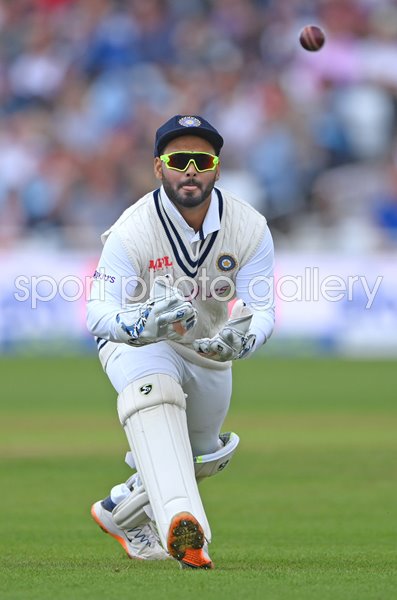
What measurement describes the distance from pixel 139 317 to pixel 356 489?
12.1 feet

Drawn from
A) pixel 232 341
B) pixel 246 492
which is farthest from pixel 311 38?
pixel 246 492

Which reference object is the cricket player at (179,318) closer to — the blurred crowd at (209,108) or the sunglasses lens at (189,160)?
the sunglasses lens at (189,160)

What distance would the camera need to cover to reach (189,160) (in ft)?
18.9

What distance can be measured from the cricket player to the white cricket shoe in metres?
0.04

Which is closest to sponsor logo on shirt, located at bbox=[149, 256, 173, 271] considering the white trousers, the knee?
the white trousers

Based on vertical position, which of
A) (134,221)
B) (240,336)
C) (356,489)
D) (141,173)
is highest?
(141,173)

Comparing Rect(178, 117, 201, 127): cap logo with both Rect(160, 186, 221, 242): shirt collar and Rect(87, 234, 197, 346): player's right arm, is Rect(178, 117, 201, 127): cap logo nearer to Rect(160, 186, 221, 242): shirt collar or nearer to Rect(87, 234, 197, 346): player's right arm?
Rect(160, 186, 221, 242): shirt collar

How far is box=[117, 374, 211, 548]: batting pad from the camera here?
548 centimetres

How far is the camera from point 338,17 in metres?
19.7

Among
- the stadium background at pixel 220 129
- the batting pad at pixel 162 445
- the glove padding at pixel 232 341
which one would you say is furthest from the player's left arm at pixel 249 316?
the stadium background at pixel 220 129

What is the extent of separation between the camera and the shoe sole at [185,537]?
210 inches

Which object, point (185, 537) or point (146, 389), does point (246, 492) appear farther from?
point (185, 537)

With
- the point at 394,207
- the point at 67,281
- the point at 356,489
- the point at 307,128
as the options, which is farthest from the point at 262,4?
the point at 356,489

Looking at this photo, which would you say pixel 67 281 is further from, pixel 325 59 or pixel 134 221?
pixel 134 221
